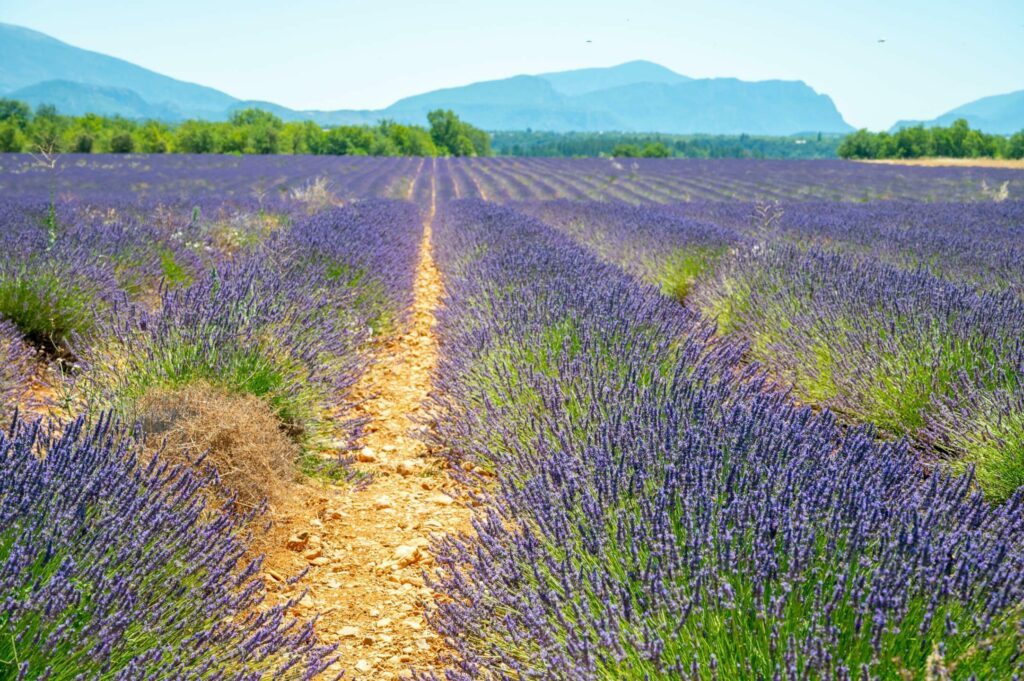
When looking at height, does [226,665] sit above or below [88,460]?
below

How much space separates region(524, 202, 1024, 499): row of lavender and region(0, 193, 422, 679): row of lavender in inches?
92.5

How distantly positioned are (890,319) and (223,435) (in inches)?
135

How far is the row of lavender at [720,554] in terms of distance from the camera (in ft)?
4.38

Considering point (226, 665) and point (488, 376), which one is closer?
point (226, 665)

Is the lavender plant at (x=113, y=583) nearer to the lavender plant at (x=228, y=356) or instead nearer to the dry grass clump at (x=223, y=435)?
the dry grass clump at (x=223, y=435)

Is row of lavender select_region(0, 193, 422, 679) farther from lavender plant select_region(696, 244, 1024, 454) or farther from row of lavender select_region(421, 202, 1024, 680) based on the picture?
lavender plant select_region(696, 244, 1024, 454)

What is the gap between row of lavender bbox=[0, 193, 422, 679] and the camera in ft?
4.93

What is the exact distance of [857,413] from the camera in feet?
12.4

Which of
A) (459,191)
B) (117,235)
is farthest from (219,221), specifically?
(459,191)

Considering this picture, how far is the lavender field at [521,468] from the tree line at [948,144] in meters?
57.8

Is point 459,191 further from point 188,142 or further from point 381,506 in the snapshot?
point 188,142

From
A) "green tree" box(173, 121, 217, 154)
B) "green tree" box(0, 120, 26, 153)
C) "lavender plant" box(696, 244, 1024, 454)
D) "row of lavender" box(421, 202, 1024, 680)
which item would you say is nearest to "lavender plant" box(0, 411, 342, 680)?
"row of lavender" box(421, 202, 1024, 680)

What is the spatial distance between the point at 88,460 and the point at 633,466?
144 cm

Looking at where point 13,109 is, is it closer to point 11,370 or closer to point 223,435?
point 11,370
